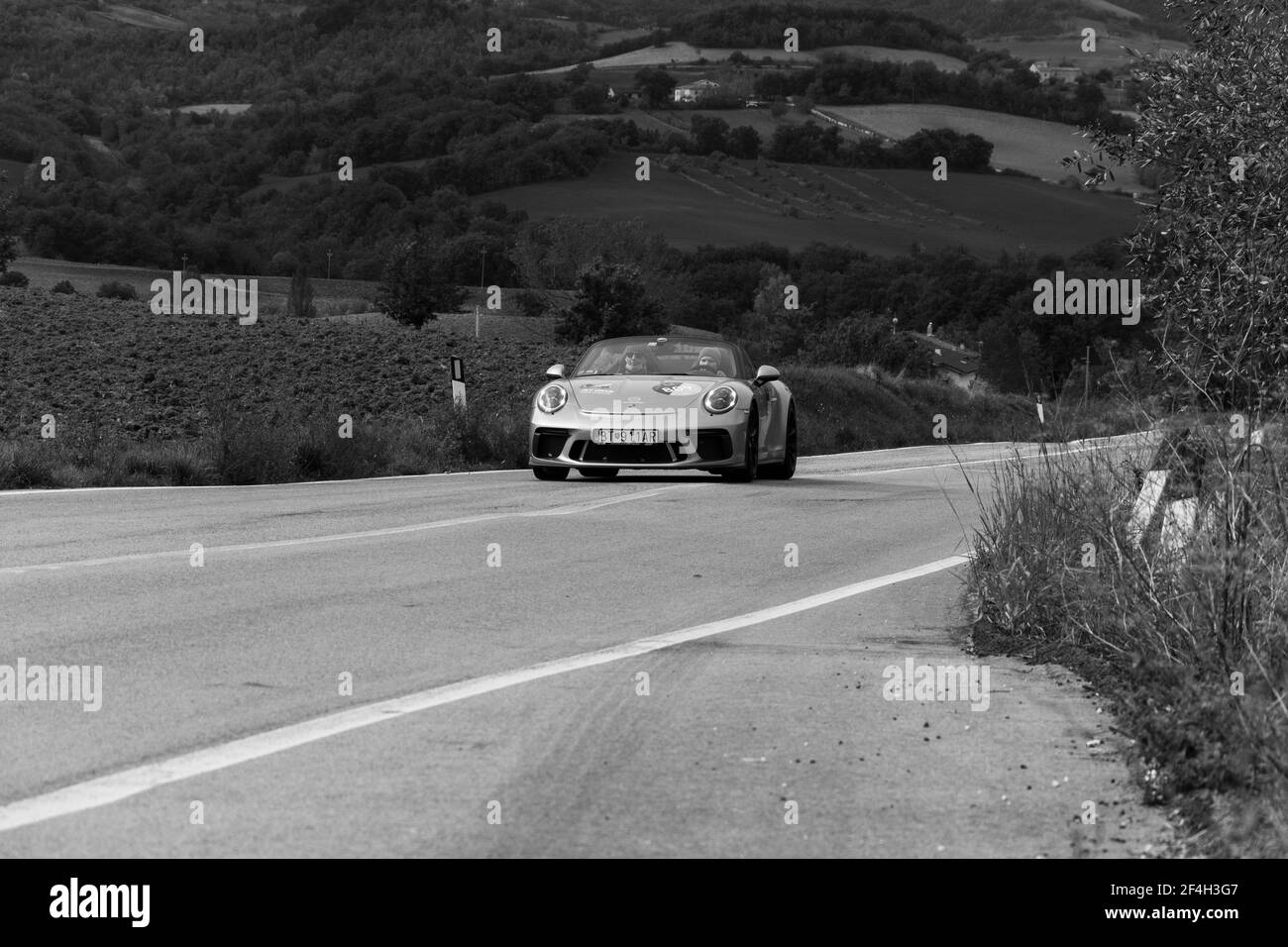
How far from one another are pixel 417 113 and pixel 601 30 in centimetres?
5011

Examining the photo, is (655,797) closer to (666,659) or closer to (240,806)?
(240,806)

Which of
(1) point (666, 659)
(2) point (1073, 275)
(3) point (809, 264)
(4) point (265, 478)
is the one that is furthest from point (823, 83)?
(1) point (666, 659)

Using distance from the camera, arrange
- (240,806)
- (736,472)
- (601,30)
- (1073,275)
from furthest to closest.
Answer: (601,30) < (1073,275) < (736,472) < (240,806)

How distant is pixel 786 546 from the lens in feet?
41.5

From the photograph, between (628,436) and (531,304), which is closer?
(628,436)

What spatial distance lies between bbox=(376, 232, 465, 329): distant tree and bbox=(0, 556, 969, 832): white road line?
57711 millimetres

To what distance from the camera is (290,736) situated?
6133mm

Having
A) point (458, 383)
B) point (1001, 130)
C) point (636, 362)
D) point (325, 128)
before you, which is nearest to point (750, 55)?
point (1001, 130)

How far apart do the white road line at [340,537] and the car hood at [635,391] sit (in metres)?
1.26

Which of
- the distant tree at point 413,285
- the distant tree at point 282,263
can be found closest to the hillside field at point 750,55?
the distant tree at point 282,263

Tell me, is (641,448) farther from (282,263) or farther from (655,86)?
(655,86)

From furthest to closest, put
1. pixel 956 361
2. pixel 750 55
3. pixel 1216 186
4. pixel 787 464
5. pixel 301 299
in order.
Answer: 1. pixel 750 55
2. pixel 956 361
3. pixel 301 299
4. pixel 787 464
5. pixel 1216 186

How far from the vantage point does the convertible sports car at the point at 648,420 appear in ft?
58.5

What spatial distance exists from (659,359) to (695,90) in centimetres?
14493
